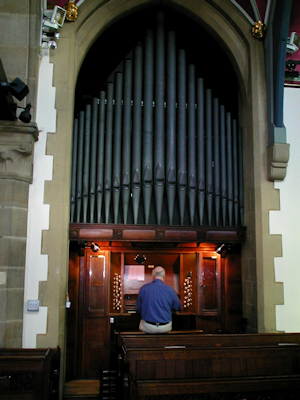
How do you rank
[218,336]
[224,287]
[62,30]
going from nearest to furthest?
[218,336], [62,30], [224,287]

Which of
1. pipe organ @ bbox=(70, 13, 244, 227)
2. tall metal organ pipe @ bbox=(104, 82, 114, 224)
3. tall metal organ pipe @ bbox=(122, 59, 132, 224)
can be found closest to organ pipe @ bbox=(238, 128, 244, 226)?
pipe organ @ bbox=(70, 13, 244, 227)

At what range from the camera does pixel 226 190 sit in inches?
274

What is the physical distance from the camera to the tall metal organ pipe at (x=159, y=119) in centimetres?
661

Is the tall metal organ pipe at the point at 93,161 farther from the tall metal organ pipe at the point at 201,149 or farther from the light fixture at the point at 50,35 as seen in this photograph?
the tall metal organ pipe at the point at 201,149

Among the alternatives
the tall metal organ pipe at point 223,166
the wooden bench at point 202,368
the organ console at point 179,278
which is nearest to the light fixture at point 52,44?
the tall metal organ pipe at point 223,166

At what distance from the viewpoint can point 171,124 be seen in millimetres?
6930

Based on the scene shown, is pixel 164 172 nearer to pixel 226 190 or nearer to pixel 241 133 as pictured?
pixel 226 190

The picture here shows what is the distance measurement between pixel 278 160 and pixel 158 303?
2.64 metres

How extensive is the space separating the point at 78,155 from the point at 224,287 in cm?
340

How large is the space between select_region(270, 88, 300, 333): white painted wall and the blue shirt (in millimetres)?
1581

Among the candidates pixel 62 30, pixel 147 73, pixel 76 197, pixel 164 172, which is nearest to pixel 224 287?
pixel 164 172

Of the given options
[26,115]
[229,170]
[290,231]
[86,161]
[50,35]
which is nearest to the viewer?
[26,115]

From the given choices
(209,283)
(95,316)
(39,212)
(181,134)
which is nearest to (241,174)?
(181,134)

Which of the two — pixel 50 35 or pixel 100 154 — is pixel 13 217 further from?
pixel 50 35
